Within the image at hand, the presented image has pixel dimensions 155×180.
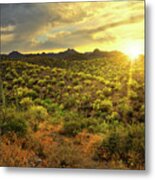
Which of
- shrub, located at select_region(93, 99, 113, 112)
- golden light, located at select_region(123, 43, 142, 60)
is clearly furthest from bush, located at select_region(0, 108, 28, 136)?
golden light, located at select_region(123, 43, 142, 60)

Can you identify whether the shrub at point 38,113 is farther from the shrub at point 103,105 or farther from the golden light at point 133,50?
the golden light at point 133,50

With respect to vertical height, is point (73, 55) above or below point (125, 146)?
above

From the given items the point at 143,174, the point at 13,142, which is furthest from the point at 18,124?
the point at 143,174

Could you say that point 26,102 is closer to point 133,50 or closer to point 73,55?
point 73,55

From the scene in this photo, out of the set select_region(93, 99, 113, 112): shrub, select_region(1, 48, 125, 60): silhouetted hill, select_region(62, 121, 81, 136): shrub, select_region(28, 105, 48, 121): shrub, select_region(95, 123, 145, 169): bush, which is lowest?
select_region(95, 123, 145, 169): bush

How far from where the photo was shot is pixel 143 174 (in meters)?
2.00

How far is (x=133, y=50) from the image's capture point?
78.0 inches

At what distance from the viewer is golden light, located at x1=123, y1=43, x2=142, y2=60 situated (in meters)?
1.98

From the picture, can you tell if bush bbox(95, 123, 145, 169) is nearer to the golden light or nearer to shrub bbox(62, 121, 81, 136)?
shrub bbox(62, 121, 81, 136)

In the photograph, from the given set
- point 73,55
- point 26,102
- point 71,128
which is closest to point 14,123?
point 26,102

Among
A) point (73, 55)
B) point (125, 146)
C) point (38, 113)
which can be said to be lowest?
point (125, 146)

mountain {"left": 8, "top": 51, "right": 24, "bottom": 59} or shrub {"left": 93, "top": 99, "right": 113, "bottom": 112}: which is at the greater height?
mountain {"left": 8, "top": 51, "right": 24, "bottom": 59}

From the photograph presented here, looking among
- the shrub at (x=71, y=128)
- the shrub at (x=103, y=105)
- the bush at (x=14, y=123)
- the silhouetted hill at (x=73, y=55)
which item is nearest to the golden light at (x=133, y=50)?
the silhouetted hill at (x=73, y=55)

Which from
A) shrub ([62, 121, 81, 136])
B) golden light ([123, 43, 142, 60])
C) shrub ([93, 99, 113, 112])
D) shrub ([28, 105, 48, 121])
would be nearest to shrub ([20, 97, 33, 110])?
shrub ([28, 105, 48, 121])
